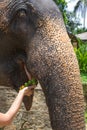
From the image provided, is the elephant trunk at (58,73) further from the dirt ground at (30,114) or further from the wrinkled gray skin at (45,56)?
the dirt ground at (30,114)

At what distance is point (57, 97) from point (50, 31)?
321 millimetres

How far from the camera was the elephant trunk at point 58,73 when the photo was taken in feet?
5.37

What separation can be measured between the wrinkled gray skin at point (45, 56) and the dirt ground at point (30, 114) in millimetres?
1745

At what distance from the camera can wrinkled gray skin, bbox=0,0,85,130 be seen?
165 centimetres

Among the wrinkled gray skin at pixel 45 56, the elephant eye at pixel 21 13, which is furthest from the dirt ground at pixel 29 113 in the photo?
the elephant eye at pixel 21 13

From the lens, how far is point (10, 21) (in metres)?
1.92

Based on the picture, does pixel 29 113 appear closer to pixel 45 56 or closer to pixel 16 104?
pixel 16 104

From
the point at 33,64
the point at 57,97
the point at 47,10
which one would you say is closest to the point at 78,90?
the point at 57,97

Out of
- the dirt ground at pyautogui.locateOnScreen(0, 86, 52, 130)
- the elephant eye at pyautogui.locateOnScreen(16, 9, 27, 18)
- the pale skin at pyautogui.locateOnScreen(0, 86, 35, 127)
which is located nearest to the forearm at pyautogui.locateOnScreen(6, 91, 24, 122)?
the pale skin at pyautogui.locateOnScreen(0, 86, 35, 127)

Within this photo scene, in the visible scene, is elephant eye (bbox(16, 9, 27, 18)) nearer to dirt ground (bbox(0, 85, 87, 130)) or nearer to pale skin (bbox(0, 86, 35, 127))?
pale skin (bbox(0, 86, 35, 127))

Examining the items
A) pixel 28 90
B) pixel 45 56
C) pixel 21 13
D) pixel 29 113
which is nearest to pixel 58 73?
pixel 45 56

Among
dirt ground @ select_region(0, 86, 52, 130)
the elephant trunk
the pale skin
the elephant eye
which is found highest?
the elephant eye

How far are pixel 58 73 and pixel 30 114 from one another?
2289 millimetres

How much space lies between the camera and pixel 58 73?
66.6 inches
